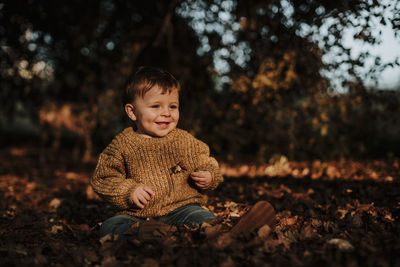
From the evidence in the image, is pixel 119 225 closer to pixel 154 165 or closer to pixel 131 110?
pixel 154 165

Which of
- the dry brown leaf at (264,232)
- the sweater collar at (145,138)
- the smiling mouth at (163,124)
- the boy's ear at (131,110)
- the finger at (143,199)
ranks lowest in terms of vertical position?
the finger at (143,199)

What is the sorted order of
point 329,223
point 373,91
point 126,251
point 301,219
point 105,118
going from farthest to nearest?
point 105,118 → point 373,91 → point 301,219 → point 329,223 → point 126,251

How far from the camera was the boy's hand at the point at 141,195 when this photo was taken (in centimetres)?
238

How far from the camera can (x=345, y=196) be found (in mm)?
3531

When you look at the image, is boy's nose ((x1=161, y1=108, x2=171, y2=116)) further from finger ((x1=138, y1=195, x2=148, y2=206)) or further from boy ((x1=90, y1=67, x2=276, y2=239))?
finger ((x1=138, y1=195, x2=148, y2=206))

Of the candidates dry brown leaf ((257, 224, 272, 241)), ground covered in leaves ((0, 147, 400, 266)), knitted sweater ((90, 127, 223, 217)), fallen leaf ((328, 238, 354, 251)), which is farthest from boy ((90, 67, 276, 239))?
fallen leaf ((328, 238, 354, 251))

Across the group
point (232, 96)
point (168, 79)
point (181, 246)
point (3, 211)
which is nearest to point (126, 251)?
point (181, 246)

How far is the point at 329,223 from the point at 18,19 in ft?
22.5

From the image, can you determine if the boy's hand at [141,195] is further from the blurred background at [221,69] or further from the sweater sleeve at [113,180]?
the blurred background at [221,69]

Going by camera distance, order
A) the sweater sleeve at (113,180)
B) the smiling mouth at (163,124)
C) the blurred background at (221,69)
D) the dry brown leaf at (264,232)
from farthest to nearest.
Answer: the blurred background at (221,69), the smiling mouth at (163,124), the sweater sleeve at (113,180), the dry brown leaf at (264,232)

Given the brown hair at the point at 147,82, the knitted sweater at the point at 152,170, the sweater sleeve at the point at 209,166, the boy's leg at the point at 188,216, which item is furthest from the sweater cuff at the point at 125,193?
the brown hair at the point at 147,82

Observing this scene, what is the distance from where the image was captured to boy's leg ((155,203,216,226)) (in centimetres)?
242

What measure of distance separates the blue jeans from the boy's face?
1.91ft

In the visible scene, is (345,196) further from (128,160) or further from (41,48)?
(41,48)
